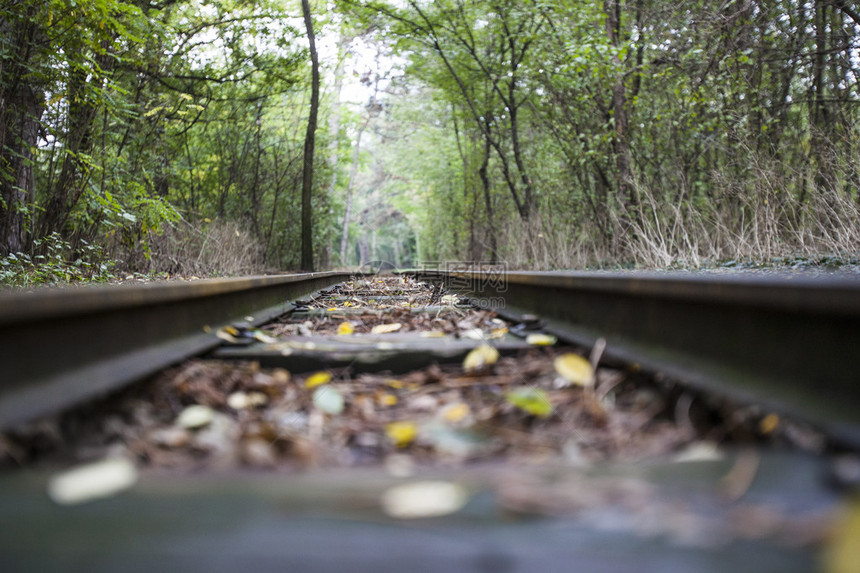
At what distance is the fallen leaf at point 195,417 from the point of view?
1492 millimetres

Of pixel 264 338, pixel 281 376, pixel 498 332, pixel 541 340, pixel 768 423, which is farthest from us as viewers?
pixel 498 332

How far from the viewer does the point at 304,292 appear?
20.6 feet

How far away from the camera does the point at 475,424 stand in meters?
1.47

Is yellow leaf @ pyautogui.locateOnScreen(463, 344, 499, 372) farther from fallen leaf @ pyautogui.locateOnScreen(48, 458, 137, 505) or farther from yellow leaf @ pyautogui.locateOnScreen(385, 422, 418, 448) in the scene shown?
fallen leaf @ pyautogui.locateOnScreen(48, 458, 137, 505)

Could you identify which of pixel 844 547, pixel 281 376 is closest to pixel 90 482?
pixel 281 376

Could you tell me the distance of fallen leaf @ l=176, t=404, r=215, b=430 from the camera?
1492 mm

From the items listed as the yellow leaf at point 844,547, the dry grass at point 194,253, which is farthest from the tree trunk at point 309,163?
the yellow leaf at point 844,547

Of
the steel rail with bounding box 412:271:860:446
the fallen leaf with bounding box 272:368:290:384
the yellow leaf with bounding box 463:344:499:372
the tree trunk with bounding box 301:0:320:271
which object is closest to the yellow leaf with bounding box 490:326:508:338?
the steel rail with bounding box 412:271:860:446

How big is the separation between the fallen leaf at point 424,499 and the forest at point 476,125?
6.51 meters

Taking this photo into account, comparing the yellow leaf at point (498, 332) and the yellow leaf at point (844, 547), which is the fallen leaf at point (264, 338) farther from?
the yellow leaf at point (844, 547)

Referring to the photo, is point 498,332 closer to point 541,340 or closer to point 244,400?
point 541,340

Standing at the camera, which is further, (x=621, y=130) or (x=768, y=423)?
(x=621, y=130)

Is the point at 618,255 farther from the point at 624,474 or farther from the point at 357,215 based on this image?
the point at 357,215

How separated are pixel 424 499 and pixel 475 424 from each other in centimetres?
57
